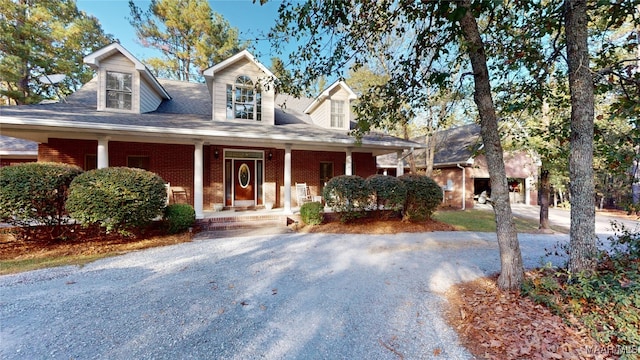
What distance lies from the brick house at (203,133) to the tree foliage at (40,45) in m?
9.19

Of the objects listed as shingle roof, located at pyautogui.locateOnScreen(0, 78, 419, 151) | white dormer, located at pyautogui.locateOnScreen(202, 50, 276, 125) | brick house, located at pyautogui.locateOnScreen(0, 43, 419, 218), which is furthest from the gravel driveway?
white dormer, located at pyautogui.locateOnScreen(202, 50, 276, 125)

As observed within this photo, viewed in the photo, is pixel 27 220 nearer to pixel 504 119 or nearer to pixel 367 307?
pixel 367 307

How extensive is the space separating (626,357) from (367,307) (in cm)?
239

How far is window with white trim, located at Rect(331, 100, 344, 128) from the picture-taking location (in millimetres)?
12230

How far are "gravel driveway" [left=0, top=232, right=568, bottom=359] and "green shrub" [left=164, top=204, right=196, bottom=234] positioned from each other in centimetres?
151

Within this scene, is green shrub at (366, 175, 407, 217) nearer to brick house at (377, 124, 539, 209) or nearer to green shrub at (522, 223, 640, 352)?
green shrub at (522, 223, 640, 352)

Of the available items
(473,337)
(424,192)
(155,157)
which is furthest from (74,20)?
(473,337)

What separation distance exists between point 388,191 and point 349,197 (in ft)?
4.44

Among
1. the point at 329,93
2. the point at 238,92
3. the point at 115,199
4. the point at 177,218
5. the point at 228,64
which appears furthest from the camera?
the point at 329,93

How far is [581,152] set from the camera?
3.31m

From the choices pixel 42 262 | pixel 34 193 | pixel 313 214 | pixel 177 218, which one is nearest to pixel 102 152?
pixel 34 193

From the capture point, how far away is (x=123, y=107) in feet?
31.2

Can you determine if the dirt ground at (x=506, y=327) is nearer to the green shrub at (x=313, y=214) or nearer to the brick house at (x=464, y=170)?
the green shrub at (x=313, y=214)

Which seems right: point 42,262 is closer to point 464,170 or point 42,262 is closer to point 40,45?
point 464,170
